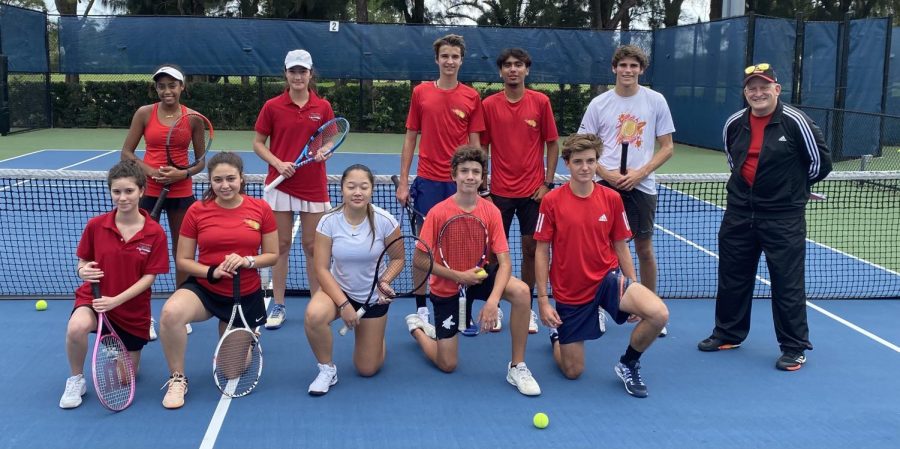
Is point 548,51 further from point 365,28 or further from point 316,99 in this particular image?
point 316,99

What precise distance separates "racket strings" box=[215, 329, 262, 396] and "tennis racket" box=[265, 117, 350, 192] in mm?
1127

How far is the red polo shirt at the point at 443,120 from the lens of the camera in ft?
15.8

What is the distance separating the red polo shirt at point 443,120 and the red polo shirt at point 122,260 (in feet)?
5.51

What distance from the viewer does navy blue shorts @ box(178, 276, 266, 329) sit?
4008 millimetres

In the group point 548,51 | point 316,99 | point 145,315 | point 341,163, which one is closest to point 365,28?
point 548,51

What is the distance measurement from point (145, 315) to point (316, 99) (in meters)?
1.70

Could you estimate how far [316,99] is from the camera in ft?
16.2

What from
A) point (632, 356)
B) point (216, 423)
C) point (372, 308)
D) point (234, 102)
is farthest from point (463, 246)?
point (234, 102)

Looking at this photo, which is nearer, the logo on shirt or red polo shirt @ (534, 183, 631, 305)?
red polo shirt @ (534, 183, 631, 305)

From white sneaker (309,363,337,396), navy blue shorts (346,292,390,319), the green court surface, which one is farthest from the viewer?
the green court surface

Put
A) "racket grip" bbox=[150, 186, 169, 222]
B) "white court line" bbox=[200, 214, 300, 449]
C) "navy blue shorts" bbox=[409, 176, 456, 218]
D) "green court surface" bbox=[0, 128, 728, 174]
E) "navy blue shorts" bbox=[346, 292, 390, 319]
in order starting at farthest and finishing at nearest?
"green court surface" bbox=[0, 128, 728, 174] → "navy blue shorts" bbox=[409, 176, 456, 218] → "racket grip" bbox=[150, 186, 169, 222] → "navy blue shorts" bbox=[346, 292, 390, 319] → "white court line" bbox=[200, 214, 300, 449]

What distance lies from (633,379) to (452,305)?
101 cm

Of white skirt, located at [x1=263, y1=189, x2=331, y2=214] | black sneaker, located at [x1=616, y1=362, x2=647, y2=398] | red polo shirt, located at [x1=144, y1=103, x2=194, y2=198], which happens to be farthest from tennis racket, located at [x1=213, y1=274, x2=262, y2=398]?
black sneaker, located at [x1=616, y1=362, x2=647, y2=398]

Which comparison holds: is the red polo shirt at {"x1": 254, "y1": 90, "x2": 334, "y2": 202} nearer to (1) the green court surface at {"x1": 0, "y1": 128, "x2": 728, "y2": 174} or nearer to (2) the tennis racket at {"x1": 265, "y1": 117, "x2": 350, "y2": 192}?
(2) the tennis racket at {"x1": 265, "y1": 117, "x2": 350, "y2": 192}
